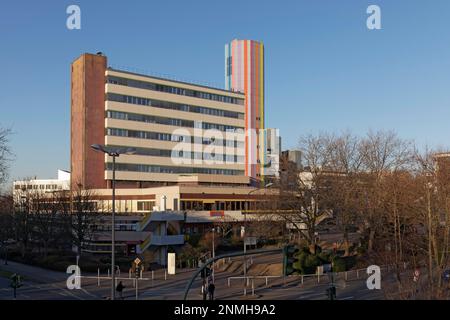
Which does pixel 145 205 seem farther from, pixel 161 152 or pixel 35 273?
pixel 35 273

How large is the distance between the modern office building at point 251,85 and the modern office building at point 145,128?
7.18m

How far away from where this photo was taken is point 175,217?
55.4 meters

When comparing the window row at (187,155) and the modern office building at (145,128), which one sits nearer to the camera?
the modern office building at (145,128)

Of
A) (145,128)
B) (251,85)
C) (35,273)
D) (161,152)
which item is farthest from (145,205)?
(251,85)

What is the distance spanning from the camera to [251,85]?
98.6 metres

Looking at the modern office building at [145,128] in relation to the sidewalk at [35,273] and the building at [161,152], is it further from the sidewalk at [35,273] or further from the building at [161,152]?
the sidewalk at [35,273]

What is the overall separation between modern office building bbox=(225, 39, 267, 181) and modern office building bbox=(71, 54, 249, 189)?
7.18 metres

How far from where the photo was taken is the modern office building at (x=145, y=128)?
2832 inches

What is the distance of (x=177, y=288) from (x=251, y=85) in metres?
67.6

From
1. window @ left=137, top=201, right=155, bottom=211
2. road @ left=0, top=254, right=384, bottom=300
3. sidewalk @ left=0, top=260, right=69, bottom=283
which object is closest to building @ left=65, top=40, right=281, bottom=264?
window @ left=137, top=201, right=155, bottom=211

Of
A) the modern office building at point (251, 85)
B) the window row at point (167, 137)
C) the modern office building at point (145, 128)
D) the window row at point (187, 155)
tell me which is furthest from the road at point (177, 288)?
the modern office building at point (251, 85)

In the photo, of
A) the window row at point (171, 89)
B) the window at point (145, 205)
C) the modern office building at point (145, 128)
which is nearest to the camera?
the window at point (145, 205)
